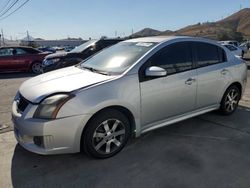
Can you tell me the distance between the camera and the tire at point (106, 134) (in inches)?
137

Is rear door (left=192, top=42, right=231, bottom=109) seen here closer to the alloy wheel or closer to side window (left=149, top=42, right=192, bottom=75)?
side window (left=149, top=42, right=192, bottom=75)

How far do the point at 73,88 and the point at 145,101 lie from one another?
1.05 m

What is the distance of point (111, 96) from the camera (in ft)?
11.5

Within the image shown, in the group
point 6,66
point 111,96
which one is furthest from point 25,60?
point 111,96

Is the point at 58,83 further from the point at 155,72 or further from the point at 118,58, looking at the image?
the point at 155,72

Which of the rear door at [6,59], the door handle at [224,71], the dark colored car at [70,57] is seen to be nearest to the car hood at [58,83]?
the door handle at [224,71]

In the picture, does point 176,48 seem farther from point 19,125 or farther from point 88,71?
point 19,125

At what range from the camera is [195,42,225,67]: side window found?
4691 mm

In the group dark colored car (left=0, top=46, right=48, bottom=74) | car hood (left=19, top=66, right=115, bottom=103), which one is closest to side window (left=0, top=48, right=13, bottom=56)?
dark colored car (left=0, top=46, right=48, bottom=74)

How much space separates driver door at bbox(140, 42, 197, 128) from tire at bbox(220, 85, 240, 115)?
0.98 m

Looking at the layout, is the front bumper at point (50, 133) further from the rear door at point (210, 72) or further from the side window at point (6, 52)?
the side window at point (6, 52)

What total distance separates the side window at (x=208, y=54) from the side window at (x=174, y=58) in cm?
25

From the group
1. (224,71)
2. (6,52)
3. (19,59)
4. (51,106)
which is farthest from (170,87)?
(6,52)

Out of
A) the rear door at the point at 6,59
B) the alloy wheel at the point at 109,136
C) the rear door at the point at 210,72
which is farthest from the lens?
the rear door at the point at 6,59
